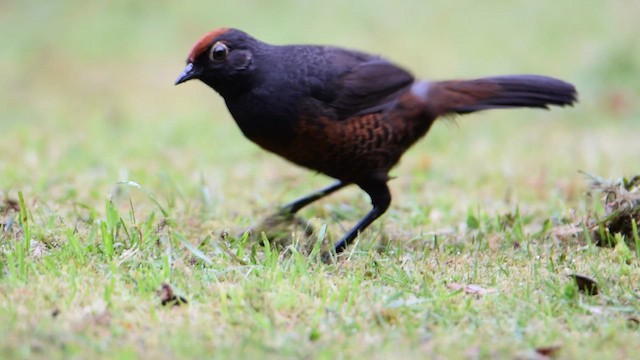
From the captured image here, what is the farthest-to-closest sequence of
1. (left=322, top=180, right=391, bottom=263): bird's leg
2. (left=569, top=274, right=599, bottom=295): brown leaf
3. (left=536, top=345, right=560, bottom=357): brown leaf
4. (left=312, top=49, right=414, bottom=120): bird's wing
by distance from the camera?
1. (left=322, top=180, right=391, bottom=263): bird's leg
2. (left=312, top=49, right=414, bottom=120): bird's wing
3. (left=569, top=274, right=599, bottom=295): brown leaf
4. (left=536, top=345, right=560, bottom=357): brown leaf

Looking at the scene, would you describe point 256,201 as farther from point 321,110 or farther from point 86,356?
point 86,356

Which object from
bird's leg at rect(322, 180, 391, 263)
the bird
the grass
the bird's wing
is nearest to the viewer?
the grass

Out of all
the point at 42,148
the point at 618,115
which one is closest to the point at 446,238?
the point at 42,148

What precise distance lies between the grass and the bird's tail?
0.61 meters

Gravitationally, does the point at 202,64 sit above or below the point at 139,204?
above

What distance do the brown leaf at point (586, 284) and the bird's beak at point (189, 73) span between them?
2008mm

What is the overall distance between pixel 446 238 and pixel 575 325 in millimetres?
1517

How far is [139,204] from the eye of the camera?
5.50 metres

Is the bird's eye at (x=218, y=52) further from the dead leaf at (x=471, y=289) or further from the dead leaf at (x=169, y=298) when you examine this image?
the dead leaf at (x=471, y=289)

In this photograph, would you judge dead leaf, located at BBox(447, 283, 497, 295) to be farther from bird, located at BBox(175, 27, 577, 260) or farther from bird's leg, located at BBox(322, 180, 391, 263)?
bird's leg, located at BBox(322, 180, 391, 263)

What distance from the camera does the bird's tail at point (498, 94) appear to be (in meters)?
4.73

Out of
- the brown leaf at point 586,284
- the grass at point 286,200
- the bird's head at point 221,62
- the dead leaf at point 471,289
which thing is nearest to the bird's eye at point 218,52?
the bird's head at point 221,62

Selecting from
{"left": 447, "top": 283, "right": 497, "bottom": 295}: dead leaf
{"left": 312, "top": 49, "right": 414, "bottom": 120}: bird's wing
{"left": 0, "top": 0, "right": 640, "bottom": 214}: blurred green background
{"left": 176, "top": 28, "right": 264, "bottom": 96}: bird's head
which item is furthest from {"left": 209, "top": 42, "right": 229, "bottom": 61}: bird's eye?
{"left": 447, "top": 283, "right": 497, "bottom": 295}: dead leaf

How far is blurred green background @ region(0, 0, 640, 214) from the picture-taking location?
21.9 ft
